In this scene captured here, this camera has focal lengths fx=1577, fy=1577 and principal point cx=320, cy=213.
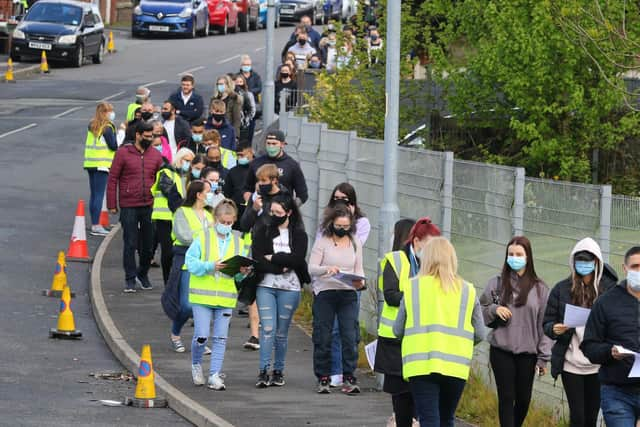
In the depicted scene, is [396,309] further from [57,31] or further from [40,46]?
[40,46]

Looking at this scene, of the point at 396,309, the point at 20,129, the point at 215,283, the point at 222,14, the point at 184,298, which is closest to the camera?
the point at 396,309

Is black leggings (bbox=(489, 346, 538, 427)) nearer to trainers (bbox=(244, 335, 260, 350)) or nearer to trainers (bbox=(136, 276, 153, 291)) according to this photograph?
trainers (bbox=(244, 335, 260, 350))

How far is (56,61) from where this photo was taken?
4750 cm

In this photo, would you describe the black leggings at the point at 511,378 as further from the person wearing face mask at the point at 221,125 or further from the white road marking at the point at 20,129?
the white road marking at the point at 20,129

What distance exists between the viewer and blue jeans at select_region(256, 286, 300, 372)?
534 inches

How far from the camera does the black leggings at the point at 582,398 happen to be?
34.9 feet

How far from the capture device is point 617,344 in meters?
9.86

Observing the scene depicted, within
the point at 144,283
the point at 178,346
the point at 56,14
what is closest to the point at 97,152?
the point at 144,283

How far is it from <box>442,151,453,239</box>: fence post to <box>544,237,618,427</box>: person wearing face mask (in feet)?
12.7

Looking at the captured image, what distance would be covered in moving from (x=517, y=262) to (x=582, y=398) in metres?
1.04

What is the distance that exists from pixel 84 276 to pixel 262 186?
6464 mm

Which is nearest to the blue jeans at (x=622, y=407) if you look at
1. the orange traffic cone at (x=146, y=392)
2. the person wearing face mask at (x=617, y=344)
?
the person wearing face mask at (x=617, y=344)

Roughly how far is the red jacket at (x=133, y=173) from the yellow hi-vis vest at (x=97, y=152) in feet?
12.2

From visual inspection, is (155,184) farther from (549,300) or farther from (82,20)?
(82,20)
